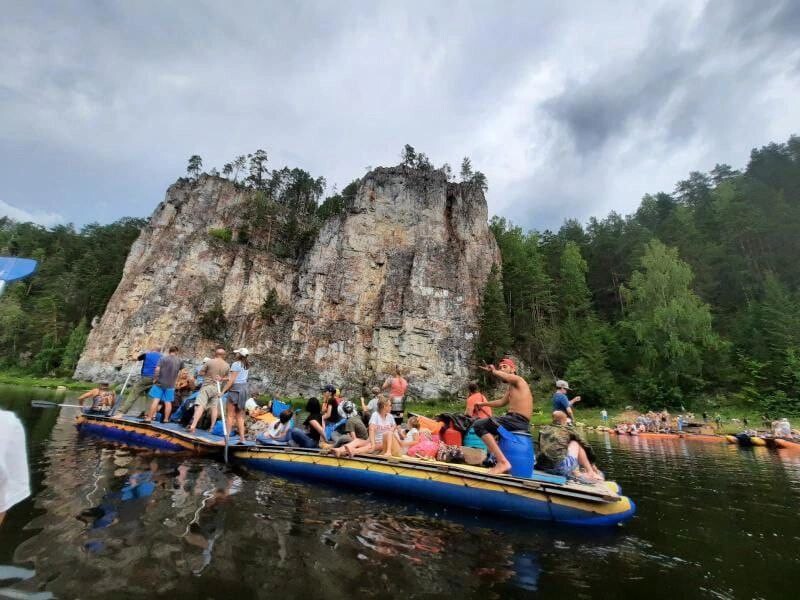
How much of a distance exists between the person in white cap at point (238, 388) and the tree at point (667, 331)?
3260 centimetres

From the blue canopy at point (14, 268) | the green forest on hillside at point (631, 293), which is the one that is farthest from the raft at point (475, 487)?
the green forest on hillside at point (631, 293)

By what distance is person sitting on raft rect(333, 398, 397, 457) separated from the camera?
327 inches

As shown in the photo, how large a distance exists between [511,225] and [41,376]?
2474 inches

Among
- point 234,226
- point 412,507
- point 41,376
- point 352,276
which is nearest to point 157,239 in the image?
point 234,226

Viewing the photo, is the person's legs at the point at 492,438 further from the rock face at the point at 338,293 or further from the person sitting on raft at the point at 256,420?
the rock face at the point at 338,293

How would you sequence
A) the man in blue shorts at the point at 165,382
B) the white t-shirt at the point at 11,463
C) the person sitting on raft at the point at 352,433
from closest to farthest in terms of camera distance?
the white t-shirt at the point at 11,463 → the person sitting on raft at the point at 352,433 → the man in blue shorts at the point at 165,382

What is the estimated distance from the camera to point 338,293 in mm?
42906

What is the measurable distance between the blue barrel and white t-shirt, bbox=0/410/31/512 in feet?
21.0

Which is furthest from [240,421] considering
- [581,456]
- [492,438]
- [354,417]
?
[581,456]

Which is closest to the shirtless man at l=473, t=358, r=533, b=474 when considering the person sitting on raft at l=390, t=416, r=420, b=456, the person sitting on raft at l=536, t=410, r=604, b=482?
the person sitting on raft at l=536, t=410, r=604, b=482

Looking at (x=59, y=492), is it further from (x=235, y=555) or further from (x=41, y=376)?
(x=41, y=376)

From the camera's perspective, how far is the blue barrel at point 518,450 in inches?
269

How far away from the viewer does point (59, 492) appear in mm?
6242

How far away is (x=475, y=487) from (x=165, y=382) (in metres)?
9.44
